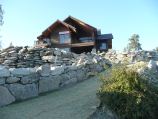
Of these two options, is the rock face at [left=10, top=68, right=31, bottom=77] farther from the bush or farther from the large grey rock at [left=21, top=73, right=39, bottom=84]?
the bush

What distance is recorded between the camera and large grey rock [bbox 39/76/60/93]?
11773mm

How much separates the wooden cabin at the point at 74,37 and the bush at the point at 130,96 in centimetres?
3281

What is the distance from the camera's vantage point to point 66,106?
32.1ft

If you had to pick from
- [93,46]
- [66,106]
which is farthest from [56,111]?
[93,46]

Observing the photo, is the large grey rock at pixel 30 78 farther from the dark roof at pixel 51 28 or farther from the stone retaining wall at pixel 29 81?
the dark roof at pixel 51 28

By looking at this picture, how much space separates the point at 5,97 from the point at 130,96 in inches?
165

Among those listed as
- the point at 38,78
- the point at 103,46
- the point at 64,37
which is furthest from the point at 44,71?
the point at 64,37

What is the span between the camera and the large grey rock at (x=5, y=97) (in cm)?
998

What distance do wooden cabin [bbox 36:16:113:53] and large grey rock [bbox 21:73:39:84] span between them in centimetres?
3024

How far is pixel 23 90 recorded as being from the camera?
10867 millimetres

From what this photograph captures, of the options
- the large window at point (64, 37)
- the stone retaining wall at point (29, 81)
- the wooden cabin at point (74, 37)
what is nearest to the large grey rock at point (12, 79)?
the stone retaining wall at point (29, 81)

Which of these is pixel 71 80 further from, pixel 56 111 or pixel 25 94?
pixel 56 111

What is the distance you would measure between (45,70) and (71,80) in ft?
6.89

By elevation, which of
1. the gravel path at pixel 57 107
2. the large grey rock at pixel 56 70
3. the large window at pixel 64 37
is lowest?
the gravel path at pixel 57 107
